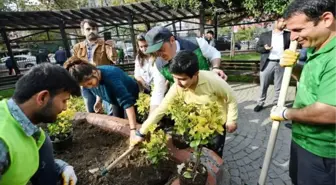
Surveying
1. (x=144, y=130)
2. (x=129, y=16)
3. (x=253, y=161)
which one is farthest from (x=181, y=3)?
(x=144, y=130)

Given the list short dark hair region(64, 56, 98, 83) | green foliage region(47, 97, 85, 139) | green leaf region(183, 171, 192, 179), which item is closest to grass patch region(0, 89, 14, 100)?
green foliage region(47, 97, 85, 139)

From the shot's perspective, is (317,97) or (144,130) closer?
(317,97)

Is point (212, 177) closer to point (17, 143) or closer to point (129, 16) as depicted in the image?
point (17, 143)

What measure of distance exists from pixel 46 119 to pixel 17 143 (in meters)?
0.22

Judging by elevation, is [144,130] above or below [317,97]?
below

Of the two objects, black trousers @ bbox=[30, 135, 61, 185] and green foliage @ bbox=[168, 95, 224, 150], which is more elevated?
green foliage @ bbox=[168, 95, 224, 150]

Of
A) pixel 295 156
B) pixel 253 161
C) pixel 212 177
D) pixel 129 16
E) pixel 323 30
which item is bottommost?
pixel 253 161

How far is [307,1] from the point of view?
1416mm

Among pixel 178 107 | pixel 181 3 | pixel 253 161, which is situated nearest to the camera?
pixel 178 107

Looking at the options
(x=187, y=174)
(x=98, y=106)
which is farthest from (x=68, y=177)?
(x=98, y=106)

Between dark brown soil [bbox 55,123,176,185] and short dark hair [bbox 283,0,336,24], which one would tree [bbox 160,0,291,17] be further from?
dark brown soil [bbox 55,123,176,185]

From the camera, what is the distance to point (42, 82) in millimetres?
1233

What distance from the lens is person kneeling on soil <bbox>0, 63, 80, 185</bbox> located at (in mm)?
1093

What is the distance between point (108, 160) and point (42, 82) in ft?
4.79
